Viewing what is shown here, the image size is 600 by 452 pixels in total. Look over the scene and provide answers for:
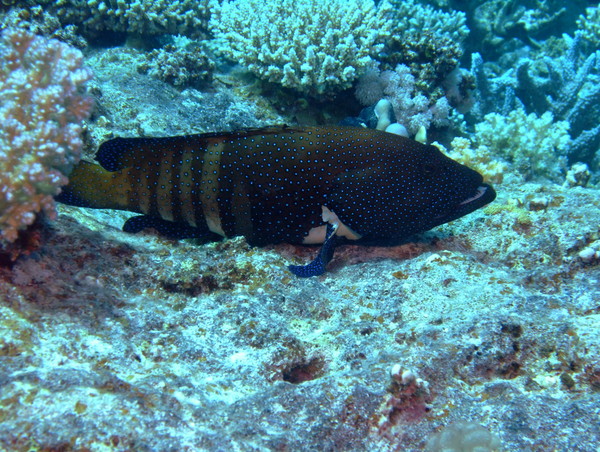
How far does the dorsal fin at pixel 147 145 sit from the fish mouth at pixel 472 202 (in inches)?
72.4

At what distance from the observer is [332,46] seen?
6.70m

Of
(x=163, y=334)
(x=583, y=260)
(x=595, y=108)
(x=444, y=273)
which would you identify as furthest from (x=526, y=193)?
(x=595, y=108)

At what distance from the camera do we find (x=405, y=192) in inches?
155

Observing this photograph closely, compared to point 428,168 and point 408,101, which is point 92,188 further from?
point 408,101

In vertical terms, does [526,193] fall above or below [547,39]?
below

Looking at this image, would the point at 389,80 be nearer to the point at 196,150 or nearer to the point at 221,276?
the point at 196,150

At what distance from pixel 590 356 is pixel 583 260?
123 centimetres

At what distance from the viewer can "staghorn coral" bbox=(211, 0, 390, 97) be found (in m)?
6.57

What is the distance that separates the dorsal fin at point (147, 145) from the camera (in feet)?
12.9

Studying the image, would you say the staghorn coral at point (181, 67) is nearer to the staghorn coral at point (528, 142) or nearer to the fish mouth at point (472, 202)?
the fish mouth at point (472, 202)

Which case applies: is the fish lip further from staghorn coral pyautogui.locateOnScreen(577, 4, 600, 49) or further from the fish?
staghorn coral pyautogui.locateOnScreen(577, 4, 600, 49)

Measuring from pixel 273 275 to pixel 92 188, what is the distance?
199 centimetres

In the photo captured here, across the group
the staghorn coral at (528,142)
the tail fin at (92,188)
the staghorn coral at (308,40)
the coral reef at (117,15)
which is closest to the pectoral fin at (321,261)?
the tail fin at (92,188)

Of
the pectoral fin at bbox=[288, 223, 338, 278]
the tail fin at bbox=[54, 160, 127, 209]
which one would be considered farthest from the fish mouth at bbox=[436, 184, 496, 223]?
the tail fin at bbox=[54, 160, 127, 209]
